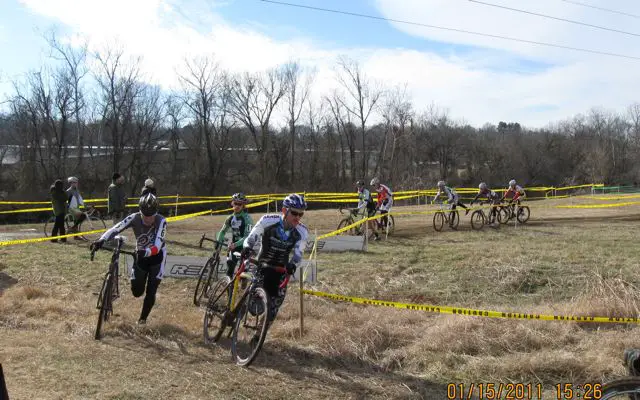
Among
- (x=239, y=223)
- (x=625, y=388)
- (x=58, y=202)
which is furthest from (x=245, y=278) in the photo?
(x=58, y=202)

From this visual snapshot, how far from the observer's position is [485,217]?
20516mm

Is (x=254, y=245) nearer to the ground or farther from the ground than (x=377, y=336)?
farther from the ground

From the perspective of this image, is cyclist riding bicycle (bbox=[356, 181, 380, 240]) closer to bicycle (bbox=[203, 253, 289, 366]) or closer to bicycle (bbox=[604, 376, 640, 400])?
bicycle (bbox=[203, 253, 289, 366])

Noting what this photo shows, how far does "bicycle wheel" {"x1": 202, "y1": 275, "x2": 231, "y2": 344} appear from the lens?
6.84 meters

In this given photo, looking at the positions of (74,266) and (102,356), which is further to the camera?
(74,266)

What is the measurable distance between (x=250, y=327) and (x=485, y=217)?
53.0 feet

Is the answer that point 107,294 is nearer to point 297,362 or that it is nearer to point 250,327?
point 250,327

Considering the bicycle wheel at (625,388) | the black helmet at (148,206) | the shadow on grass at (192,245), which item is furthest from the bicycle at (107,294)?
the shadow on grass at (192,245)

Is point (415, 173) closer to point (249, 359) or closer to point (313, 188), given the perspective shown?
point (313, 188)

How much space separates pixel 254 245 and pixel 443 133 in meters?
71.7

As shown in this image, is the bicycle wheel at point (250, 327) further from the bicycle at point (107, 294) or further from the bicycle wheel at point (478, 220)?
the bicycle wheel at point (478, 220)

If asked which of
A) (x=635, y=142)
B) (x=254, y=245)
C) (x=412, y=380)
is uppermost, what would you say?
(x=635, y=142)

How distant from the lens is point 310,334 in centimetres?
727

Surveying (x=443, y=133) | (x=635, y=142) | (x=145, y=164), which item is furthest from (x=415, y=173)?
(x=635, y=142)
